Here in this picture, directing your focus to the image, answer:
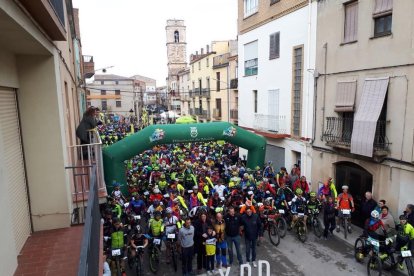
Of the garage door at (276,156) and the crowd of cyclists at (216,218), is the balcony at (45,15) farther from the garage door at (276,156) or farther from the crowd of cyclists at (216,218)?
the garage door at (276,156)

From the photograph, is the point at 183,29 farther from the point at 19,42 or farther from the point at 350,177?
the point at 19,42

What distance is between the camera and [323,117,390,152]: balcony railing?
1141 centimetres

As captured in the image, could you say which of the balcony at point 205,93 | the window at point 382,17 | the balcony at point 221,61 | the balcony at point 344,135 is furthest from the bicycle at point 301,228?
the balcony at point 205,93

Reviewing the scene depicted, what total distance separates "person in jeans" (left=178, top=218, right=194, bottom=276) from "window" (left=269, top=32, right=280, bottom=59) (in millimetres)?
12393

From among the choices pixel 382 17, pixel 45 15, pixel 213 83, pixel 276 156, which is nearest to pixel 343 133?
pixel 382 17

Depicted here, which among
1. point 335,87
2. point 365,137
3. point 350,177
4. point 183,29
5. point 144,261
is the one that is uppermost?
point 183,29

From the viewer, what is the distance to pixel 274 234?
1126cm

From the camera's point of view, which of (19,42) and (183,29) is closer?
(19,42)

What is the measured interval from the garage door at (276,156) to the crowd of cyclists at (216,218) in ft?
9.15

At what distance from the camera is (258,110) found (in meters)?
20.8

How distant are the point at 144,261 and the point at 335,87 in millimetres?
10188

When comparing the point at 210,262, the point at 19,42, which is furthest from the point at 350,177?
the point at 19,42

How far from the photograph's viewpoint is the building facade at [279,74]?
1571 cm

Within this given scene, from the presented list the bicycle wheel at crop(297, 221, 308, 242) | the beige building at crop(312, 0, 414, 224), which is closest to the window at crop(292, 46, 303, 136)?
the beige building at crop(312, 0, 414, 224)
